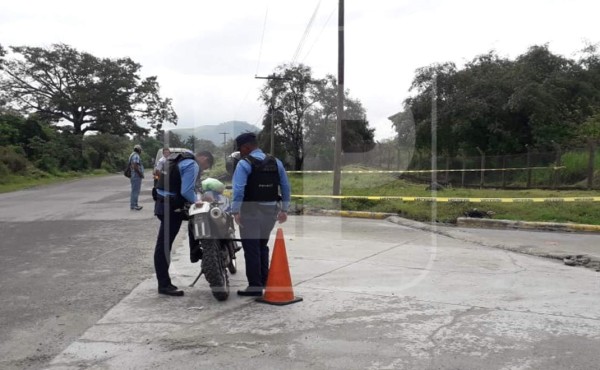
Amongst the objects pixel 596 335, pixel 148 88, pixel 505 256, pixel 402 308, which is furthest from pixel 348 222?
pixel 148 88

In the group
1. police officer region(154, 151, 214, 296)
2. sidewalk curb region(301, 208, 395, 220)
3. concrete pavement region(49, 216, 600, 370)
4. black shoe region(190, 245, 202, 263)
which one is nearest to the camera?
concrete pavement region(49, 216, 600, 370)

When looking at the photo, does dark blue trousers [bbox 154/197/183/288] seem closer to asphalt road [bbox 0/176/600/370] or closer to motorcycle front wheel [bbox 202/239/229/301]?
asphalt road [bbox 0/176/600/370]

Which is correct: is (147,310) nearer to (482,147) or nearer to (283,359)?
(283,359)

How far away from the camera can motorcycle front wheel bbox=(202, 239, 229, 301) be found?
18.5ft

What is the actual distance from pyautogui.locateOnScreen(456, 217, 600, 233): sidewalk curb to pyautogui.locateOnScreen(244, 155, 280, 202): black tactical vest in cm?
752

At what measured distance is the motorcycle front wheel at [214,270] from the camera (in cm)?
563

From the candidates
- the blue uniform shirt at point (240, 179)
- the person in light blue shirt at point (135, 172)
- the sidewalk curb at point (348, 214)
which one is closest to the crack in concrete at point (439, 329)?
the blue uniform shirt at point (240, 179)

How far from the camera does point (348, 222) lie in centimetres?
1308

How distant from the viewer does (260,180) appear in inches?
230

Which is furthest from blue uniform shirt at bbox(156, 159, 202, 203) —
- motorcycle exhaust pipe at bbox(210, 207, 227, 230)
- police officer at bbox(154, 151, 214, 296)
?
motorcycle exhaust pipe at bbox(210, 207, 227, 230)

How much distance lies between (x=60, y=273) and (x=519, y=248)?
689cm

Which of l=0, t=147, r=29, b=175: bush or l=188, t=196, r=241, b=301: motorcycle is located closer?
l=188, t=196, r=241, b=301: motorcycle

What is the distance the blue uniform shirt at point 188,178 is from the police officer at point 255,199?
1.46ft

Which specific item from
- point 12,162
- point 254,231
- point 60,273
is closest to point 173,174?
point 254,231
